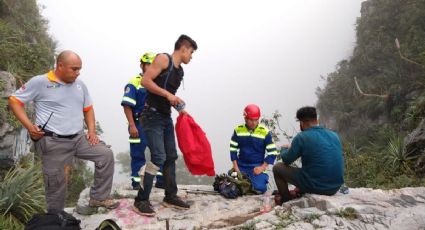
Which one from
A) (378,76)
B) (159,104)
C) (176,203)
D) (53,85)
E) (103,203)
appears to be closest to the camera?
(53,85)

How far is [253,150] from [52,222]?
3403 millimetres

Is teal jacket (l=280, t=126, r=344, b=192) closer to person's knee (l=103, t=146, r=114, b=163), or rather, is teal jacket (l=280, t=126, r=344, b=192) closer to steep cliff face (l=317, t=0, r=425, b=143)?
person's knee (l=103, t=146, r=114, b=163)

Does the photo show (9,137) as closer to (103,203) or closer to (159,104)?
(103,203)

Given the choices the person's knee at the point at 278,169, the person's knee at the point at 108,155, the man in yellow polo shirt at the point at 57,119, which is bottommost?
the person's knee at the point at 278,169

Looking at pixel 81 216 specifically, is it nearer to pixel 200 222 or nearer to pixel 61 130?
pixel 61 130

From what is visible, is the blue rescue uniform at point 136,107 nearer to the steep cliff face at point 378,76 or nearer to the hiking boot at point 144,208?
the hiking boot at point 144,208

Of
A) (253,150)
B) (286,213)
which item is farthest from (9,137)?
(286,213)

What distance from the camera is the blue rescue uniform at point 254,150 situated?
538 centimetres

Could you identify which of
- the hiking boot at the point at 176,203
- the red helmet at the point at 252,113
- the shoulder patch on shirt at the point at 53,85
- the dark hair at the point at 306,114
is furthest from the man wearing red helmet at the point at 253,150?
the shoulder patch on shirt at the point at 53,85

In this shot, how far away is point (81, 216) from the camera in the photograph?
14.3ft

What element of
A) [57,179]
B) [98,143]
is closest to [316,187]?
[98,143]

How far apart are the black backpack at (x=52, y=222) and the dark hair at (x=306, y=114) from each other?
2.81 m

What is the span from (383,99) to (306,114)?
1296cm

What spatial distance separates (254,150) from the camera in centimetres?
548
